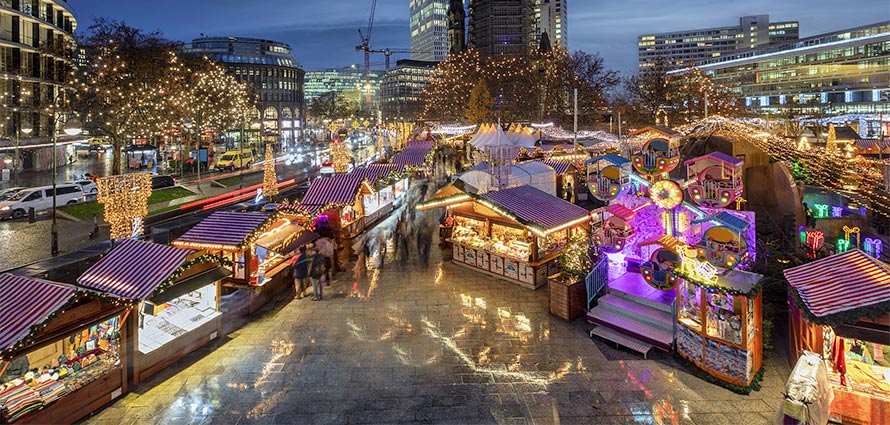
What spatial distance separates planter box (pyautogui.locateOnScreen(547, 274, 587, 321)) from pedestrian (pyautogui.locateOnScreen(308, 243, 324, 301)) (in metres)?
6.17

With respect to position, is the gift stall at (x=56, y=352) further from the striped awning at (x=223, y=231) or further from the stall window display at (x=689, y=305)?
the stall window display at (x=689, y=305)

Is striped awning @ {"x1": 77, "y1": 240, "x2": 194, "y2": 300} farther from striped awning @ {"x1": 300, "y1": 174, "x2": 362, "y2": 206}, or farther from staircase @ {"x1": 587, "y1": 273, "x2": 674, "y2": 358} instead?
staircase @ {"x1": 587, "y1": 273, "x2": 674, "y2": 358}

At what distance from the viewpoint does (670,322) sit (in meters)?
9.61

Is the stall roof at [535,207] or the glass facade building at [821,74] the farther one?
the glass facade building at [821,74]

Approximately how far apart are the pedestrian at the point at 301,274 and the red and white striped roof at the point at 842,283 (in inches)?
427

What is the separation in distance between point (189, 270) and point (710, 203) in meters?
11.0

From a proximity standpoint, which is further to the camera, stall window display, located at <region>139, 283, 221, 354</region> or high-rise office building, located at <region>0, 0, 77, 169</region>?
high-rise office building, located at <region>0, 0, 77, 169</region>

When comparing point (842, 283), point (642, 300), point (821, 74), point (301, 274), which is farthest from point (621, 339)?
point (821, 74)

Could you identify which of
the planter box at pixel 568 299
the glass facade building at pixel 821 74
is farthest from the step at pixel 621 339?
the glass facade building at pixel 821 74

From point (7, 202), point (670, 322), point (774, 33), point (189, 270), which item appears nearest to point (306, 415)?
point (189, 270)

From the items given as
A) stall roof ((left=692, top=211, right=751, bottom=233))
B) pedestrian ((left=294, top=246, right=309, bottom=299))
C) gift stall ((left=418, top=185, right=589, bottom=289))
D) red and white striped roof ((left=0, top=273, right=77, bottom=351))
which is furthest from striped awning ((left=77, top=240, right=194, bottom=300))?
stall roof ((left=692, top=211, right=751, bottom=233))

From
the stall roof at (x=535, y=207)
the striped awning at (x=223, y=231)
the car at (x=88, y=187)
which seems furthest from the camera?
the car at (x=88, y=187)

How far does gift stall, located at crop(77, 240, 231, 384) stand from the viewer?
28.1 ft

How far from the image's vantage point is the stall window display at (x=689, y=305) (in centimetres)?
865
